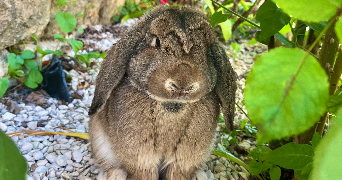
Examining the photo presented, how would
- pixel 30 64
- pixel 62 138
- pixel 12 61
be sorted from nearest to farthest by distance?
pixel 62 138 < pixel 12 61 < pixel 30 64

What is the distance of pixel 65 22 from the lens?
1.86 meters

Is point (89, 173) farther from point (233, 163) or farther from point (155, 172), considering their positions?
point (233, 163)

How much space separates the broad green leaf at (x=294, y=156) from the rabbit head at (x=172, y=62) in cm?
25

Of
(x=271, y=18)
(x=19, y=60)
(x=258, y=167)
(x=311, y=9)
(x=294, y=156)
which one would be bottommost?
(x=258, y=167)

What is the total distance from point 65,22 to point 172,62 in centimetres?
123

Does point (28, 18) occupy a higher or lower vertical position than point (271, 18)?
lower

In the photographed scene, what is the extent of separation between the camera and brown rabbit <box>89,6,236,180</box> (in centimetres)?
91

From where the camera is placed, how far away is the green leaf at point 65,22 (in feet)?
6.02

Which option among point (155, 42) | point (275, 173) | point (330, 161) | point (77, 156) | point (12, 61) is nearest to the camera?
point (330, 161)

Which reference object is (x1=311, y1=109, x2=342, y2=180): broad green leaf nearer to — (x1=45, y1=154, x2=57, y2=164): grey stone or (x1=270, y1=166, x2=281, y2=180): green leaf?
(x1=270, y1=166, x2=281, y2=180): green leaf

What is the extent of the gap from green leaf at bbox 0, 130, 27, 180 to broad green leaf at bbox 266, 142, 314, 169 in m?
0.77

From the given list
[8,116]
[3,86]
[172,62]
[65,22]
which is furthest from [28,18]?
[172,62]

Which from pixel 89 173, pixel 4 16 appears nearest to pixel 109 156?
pixel 89 173

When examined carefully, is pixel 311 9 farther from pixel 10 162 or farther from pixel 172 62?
pixel 172 62
